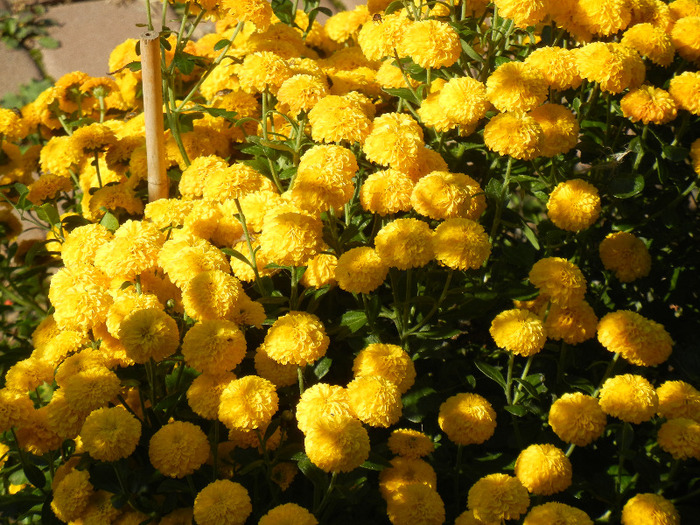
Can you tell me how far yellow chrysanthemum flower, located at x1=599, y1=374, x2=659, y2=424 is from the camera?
4.93ft

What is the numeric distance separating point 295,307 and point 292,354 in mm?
320

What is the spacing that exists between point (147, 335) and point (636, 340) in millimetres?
1137

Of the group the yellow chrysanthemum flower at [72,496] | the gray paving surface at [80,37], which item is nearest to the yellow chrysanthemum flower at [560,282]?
the yellow chrysanthemum flower at [72,496]

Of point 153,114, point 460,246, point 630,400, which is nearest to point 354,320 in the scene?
point 460,246

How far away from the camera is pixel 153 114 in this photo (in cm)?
210

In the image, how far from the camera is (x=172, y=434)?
1.49 metres

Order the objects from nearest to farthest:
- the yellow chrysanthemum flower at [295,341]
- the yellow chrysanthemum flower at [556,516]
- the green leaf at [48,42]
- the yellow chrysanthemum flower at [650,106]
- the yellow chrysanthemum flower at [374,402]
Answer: the yellow chrysanthemum flower at [556,516] < the yellow chrysanthemum flower at [374,402] < the yellow chrysanthemum flower at [295,341] < the yellow chrysanthemum flower at [650,106] < the green leaf at [48,42]

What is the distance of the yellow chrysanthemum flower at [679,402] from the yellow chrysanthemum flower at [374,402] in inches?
25.8

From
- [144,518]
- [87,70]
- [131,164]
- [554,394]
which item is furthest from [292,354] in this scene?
[87,70]

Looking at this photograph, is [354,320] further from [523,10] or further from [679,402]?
[523,10]

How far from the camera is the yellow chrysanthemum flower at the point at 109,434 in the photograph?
55.0 inches

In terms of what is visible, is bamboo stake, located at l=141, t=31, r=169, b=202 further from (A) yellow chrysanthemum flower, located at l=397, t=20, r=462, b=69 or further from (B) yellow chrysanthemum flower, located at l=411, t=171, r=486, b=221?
(B) yellow chrysanthemum flower, located at l=411, t=171, r=486, b=221

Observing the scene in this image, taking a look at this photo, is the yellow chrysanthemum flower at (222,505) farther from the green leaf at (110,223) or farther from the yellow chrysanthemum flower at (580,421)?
the green leaf at (110,223)

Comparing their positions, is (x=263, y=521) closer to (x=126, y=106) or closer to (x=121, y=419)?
(x=121, y=419)
